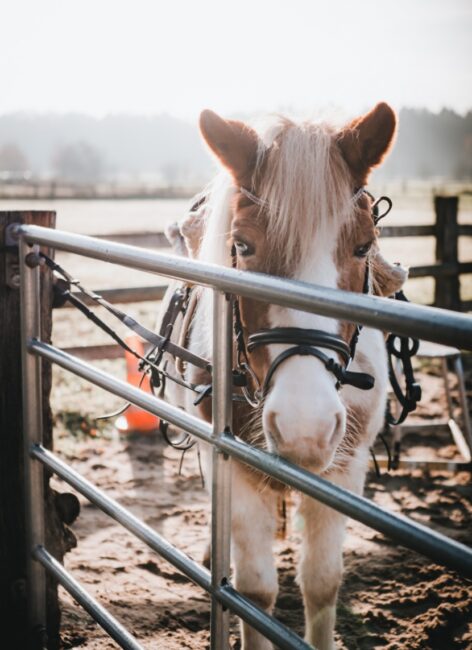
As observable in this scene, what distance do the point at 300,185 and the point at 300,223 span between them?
5.4 inches

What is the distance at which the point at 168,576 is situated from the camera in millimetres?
3260

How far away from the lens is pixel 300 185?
176 centimetres

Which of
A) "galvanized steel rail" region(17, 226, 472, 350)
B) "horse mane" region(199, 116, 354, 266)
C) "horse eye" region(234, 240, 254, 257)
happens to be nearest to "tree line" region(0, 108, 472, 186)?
"horse mane" region(199, 116, 354, 266)

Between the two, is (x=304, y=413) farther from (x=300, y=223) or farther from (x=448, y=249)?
(x=448, y=249)

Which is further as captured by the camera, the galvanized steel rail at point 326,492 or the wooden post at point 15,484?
the wooden post at point 15,484

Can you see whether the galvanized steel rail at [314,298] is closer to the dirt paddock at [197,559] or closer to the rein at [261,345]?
the rein at [261,345]

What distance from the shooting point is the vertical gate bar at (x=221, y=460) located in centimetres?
136

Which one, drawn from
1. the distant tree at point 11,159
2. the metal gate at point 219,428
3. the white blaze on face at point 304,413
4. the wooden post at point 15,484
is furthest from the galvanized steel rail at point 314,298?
the distant tree at point 11,159

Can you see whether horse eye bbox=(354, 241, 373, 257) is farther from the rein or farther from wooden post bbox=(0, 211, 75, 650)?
wooden post bbox=(0, 211, 75, 650)

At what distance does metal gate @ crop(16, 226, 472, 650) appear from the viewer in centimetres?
93

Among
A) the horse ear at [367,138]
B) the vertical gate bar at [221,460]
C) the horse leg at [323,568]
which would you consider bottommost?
the horse leg at [323,568]

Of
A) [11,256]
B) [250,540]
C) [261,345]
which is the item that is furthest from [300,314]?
[11,256]

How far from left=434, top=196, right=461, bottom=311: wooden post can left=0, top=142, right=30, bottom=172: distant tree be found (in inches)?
4201

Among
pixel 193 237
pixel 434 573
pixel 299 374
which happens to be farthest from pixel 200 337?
pixel 434 573
